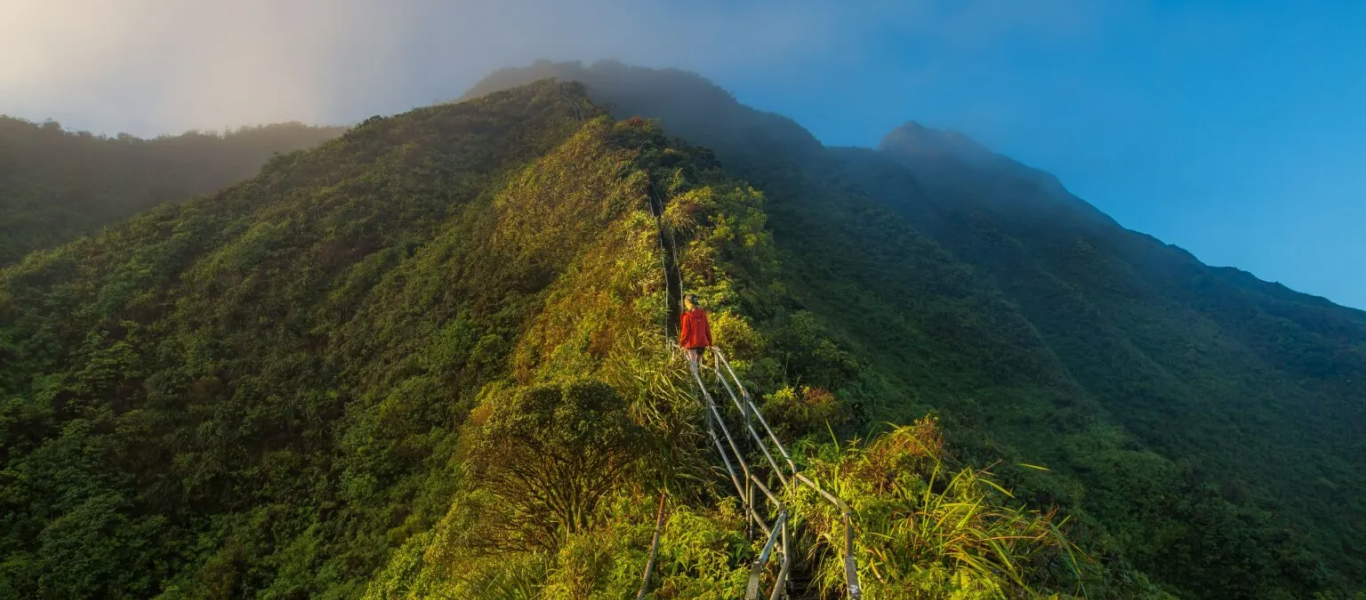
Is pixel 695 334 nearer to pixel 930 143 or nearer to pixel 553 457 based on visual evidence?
pixel 553 457

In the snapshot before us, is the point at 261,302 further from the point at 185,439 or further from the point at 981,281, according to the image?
the point at 981,281

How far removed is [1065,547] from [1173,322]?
36912mm

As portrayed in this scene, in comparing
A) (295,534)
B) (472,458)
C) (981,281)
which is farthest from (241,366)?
(981,281)

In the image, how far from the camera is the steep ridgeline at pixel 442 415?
15.2 ft

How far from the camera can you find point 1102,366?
1025 inches

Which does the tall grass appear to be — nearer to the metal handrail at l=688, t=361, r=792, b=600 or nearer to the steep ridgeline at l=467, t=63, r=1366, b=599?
the metal handrail at l=688, t=361, r=792, b=600

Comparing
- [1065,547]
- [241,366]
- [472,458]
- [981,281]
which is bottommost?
[241,366]

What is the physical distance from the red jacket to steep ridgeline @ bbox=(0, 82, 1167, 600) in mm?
432

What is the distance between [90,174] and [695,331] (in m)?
34.4

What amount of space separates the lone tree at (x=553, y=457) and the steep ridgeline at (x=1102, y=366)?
3.86 metres

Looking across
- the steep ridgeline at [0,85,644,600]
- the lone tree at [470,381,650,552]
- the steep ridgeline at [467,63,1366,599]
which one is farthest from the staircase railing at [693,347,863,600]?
the steep ridgeline at [0,85,644,600]

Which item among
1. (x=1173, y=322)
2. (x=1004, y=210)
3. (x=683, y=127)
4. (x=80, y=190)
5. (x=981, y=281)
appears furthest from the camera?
(x=683, y=127)

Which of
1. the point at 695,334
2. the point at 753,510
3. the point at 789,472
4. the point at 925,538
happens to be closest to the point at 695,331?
the point at 695,334

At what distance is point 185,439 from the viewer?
11539mm
